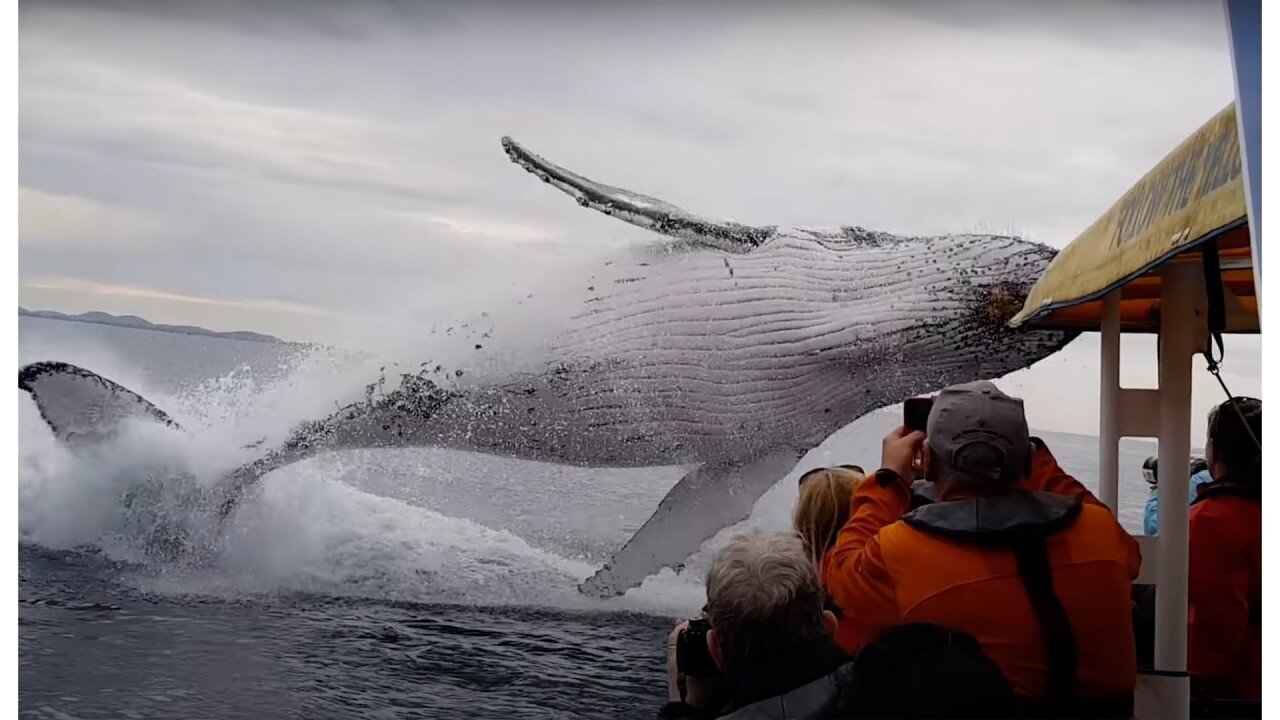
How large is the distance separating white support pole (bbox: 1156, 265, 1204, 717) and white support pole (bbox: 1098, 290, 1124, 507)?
0.70ft

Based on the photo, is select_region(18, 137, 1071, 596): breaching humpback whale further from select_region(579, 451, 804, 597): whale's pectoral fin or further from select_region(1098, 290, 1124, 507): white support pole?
select_region(1098, 290, 1124, 507): white support pole

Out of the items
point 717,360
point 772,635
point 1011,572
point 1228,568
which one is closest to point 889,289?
point 717,360

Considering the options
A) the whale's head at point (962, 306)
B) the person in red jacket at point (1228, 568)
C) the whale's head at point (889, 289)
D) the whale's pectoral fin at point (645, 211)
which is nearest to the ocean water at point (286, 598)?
the whale's head at point (889, 289)

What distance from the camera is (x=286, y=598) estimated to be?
8.74 metres

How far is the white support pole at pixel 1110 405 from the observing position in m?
4.10

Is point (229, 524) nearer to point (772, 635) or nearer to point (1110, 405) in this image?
point (1110, 405)

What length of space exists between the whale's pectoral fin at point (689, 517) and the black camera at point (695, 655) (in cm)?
580

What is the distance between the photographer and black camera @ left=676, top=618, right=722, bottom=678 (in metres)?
2.93

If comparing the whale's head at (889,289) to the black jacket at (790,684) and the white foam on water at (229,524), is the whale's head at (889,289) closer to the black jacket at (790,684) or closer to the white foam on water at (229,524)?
the white foam on water at (229,524)

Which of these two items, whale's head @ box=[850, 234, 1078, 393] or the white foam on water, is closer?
whale's head @ box=[850, 234, 1078, 393]

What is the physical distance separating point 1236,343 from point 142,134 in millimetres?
15271

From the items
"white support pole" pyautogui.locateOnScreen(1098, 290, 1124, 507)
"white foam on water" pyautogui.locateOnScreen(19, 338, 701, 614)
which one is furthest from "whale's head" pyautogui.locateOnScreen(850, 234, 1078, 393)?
"white support pole" pyautogui.locateOnScreen(1098, 290, 1124, 507)

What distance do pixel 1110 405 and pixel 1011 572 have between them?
5.58 feet

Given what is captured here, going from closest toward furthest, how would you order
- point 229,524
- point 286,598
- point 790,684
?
point 790,684 < point 286,598 < point 229,524
